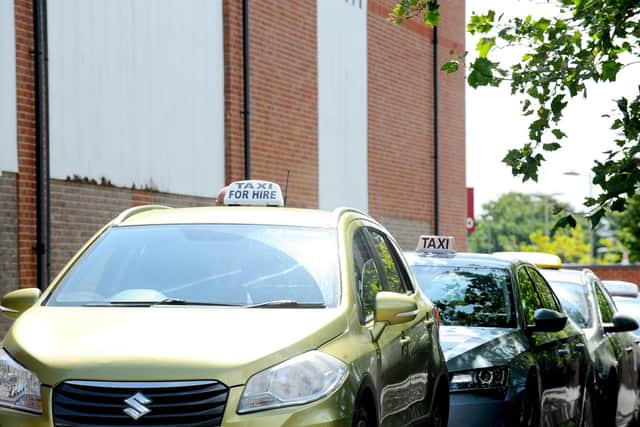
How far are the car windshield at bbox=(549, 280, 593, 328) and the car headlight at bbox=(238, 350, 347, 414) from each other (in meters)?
7.26

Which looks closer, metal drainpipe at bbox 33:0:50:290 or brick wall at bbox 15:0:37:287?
brick wall at bbox 15:0:37:287

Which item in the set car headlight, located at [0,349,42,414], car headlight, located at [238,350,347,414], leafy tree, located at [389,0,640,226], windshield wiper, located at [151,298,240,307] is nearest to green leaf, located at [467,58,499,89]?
leafy tree, located at [389,0,640,226]

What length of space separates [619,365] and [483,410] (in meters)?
4.86

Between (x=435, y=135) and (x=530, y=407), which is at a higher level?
(x=435, y=135)

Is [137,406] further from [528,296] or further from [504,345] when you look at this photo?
[528,296]

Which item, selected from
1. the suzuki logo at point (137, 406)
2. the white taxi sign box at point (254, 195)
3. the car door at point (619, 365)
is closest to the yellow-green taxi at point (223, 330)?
the suzuki logo at point (137, 406)

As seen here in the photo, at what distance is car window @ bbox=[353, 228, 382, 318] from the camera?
7.09 metres

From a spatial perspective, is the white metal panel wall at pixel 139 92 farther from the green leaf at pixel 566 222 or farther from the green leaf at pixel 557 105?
the green leaf at pixel 566 222

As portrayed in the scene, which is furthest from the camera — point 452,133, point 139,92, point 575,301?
point 452,133

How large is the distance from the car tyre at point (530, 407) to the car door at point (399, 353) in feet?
5.01

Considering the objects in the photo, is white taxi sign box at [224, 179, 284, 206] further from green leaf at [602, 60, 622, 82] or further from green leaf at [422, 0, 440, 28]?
green leaf at [602, 60, 622, 82]

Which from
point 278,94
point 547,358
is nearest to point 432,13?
point 547,358

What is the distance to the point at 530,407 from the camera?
9797 mm

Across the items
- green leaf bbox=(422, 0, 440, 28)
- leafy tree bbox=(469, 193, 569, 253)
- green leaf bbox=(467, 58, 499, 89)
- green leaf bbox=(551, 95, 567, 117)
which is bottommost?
leafy tree bbox=(469, 193, 569, 253)
